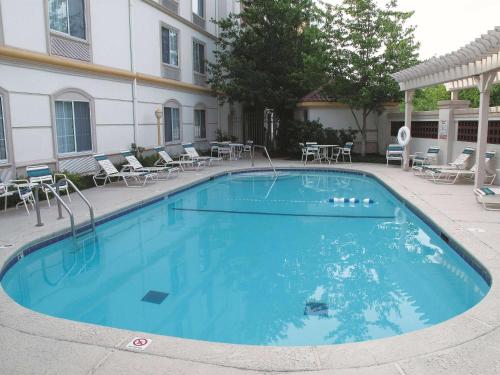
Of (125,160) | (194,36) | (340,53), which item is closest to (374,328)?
(125,160)

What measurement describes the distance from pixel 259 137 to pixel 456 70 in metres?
15.1

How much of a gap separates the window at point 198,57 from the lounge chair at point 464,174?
36.3 feet

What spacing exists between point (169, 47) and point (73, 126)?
6581mm

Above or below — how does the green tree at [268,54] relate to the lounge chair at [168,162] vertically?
above

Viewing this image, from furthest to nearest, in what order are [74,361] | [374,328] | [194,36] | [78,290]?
1. [194,36]
2. [78,290]
3. [374,328]
4. [74,361]

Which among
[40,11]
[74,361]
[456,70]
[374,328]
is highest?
[40,11]

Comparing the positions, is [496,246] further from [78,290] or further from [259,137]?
[259,137]

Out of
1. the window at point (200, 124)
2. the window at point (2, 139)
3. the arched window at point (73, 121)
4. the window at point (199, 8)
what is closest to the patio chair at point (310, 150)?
the window at point (200, 124)

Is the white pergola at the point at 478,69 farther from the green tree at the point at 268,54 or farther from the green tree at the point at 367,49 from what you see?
the green tree at the point at 268,54

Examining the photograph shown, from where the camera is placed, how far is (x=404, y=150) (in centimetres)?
1521

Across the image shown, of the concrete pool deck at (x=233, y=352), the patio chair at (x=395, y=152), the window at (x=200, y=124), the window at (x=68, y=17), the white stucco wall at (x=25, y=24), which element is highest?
the window at (x=68, y=17)

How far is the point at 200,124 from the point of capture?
20078 millimetres

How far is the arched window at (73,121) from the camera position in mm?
11086

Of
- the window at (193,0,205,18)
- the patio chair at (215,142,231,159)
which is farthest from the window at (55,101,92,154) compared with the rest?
the window at (193,0,205,18)
